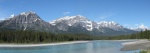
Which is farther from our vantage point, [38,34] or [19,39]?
[38,34]

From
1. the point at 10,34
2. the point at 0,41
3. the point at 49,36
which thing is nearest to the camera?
the point at 0,41

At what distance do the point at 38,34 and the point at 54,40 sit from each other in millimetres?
12731

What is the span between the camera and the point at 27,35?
5615 inches

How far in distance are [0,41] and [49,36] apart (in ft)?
109

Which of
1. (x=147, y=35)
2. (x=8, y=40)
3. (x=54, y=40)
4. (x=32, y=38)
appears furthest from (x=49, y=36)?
(x=147, y=35)

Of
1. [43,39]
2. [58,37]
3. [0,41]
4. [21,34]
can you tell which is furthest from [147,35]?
[0,41]

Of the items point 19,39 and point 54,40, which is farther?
point 54,40

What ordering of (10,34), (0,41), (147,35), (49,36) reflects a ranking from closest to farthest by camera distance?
(0,41) → (10,34) → (49,36) → (147,35)

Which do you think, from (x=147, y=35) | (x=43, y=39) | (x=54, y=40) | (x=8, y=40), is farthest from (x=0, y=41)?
(x=147, y=35)

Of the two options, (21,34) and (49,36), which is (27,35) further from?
(49,36)

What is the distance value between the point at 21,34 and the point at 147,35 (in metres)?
84.3

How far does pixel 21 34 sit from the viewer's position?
144125 millimetres

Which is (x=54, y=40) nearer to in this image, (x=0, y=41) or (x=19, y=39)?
(x=19, y=39)

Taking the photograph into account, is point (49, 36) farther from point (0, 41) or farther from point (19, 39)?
point (0, 41)
